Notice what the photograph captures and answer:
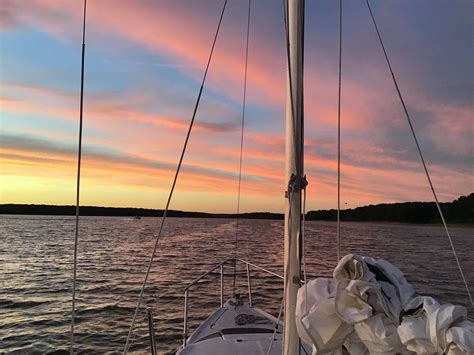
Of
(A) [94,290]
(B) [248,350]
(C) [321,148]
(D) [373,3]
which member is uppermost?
(D) [373,3]

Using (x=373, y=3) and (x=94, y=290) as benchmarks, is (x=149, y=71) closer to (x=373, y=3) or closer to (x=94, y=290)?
(x=373, y=3)

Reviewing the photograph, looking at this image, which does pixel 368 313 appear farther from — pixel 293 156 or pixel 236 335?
pixel 236 335

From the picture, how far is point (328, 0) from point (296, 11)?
2.18 meters

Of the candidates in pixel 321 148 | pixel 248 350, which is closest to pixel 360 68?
pixel 321 148

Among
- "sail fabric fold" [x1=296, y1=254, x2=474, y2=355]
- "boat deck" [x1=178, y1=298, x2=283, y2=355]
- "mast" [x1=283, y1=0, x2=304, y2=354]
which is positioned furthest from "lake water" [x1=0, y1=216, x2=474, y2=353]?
"sail fabric fold" [x1=296, y1=254, x2=474, y2=355]

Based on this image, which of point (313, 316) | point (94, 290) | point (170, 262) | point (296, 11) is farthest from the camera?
point (170, 262)

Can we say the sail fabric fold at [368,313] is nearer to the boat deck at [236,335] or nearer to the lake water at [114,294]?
the boat deck at [236,335]

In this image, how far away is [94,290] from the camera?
611 inches

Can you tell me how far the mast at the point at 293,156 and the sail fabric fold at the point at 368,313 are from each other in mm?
366

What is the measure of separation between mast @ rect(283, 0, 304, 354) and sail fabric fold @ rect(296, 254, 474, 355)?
37 cm

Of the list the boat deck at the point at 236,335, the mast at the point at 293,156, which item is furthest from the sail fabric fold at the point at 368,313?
the boat deck at the point at 236,335

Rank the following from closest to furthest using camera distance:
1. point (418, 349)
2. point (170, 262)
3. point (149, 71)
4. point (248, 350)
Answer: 1. point (418, 349)
2. point (248, 350)
3. point (149, 71)
4. point (170, 262)

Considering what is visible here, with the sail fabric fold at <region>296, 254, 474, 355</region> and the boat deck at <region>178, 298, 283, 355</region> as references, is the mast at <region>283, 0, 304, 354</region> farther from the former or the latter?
the boat deck at <region>178, 298, 283, 355</region>

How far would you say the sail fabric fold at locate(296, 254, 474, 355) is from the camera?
6.91 feet
